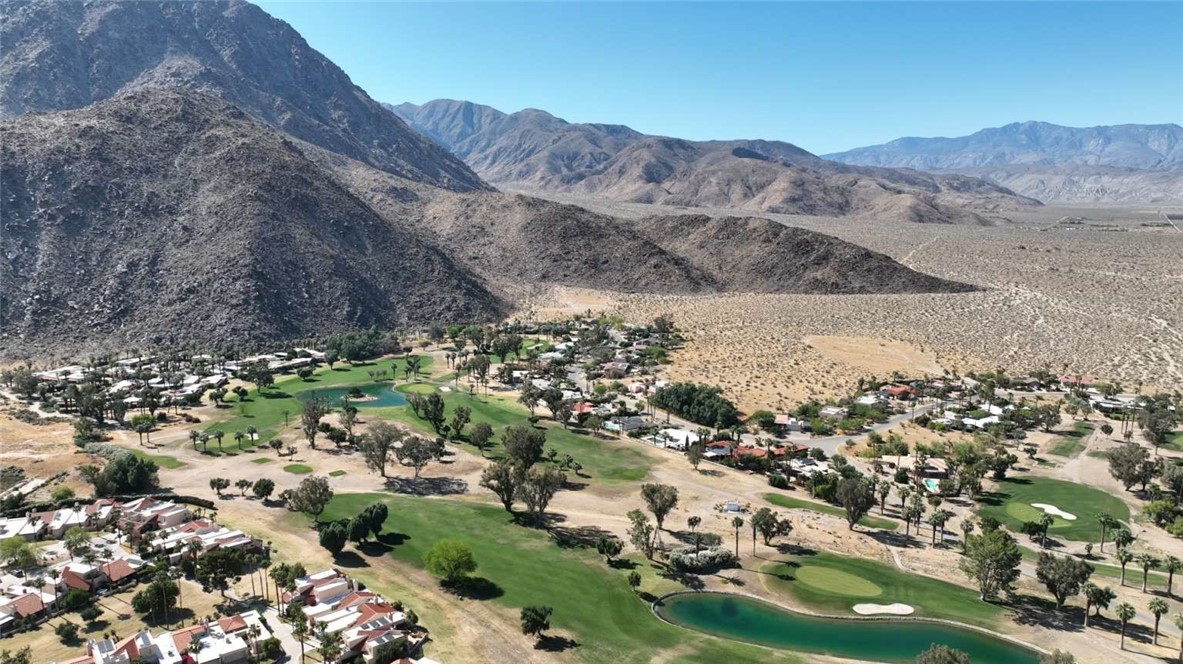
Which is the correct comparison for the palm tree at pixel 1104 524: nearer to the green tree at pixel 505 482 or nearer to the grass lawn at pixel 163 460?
the green tree at pixel 505 482

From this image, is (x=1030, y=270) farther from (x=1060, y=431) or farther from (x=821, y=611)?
(x=821, y=611)

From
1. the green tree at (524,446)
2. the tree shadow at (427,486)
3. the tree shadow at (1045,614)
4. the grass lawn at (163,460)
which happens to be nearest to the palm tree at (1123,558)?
the tree shadow at (1045,614)

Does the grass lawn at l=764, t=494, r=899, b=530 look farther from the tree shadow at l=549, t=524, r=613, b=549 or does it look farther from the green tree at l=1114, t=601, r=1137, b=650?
the green tree at l=1114, t=601, r=1137, b=650

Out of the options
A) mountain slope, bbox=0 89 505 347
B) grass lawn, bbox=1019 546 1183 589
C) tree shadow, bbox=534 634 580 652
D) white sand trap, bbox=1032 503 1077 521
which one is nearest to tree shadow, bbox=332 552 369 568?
tree shadow, bbox=534 634 580 652

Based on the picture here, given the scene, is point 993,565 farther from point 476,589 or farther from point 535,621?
point 476,589

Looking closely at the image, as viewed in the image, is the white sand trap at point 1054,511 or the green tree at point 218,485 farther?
the green tree at point 218,485

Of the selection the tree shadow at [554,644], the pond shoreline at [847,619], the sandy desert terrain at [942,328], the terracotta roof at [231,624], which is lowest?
the tree shadow at [554,644]
